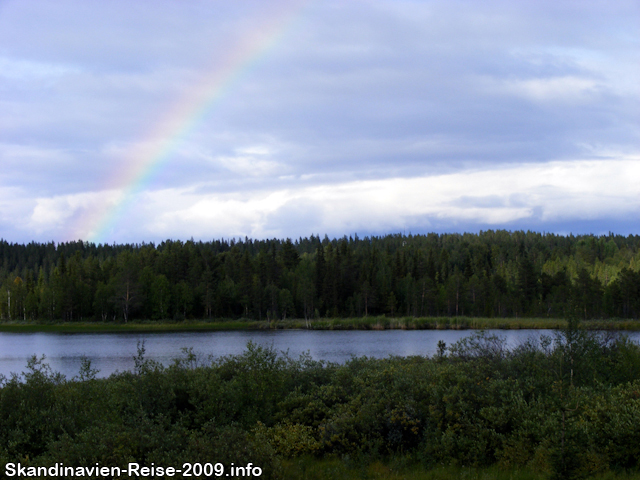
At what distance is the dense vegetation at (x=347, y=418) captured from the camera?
10.5 metres

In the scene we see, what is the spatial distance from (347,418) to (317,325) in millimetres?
83919

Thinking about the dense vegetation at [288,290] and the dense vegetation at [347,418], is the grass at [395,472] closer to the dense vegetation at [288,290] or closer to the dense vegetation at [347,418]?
the dense vegetation at [347,418]

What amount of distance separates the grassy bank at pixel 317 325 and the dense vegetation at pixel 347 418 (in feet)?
244

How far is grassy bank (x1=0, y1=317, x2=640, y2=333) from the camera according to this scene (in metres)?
89.2

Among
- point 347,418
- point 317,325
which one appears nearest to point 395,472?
point 347,418

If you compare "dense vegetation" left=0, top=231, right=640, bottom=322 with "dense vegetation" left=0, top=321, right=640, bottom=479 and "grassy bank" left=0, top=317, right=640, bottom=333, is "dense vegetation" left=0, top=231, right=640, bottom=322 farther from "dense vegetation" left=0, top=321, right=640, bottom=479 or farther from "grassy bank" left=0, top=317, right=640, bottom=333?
"dense vegetation" left=0, top=321, right=640, bottom=479

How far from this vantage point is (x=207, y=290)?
389 ft

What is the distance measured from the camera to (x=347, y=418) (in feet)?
43.0

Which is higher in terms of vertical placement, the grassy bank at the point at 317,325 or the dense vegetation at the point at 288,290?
the dense vegetation at the point at 288,290

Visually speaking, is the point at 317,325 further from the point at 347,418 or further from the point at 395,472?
the point at 395,472

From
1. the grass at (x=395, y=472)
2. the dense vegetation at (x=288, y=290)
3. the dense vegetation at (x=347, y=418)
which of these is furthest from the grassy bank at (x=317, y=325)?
the grass at (x=395, y=472)

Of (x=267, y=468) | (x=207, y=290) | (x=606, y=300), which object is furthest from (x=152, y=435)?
(x=606, y=300)

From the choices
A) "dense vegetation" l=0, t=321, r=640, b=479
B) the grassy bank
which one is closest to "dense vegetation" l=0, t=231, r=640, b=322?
the grassy bank

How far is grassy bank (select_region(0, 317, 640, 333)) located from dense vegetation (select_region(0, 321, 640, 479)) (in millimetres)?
74274
